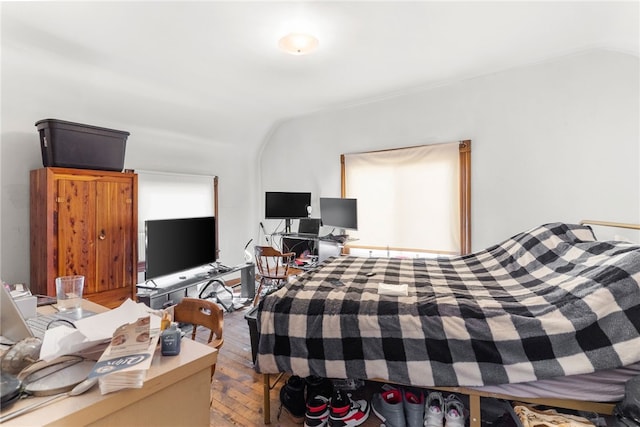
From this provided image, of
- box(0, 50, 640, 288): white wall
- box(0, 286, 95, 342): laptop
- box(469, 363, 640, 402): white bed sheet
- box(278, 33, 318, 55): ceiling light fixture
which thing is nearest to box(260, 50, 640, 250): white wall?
box(0, 50, 640, 288): white wall

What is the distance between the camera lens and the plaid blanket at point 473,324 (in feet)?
4.32

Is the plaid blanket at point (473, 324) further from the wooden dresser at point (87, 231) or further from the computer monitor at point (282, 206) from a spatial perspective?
the computer monitor at point (282, 206)

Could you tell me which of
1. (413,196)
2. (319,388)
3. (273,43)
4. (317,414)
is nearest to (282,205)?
(413,196)

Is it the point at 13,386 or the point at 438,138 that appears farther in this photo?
the point at 438,138

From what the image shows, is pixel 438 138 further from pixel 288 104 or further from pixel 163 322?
pixel 163 322

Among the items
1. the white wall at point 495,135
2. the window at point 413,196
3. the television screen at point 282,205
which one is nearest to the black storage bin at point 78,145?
the white wall at point 495,135

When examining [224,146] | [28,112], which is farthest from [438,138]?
[28,112]

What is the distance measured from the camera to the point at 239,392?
6.73 feet

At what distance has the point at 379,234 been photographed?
13.0 ft

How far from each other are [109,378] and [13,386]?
205 mm

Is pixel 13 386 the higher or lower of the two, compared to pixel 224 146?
lower

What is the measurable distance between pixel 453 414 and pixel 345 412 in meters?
0.57

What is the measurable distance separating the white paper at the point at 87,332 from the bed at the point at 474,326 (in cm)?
78

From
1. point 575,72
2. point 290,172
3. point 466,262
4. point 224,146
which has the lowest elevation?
point 466,262
